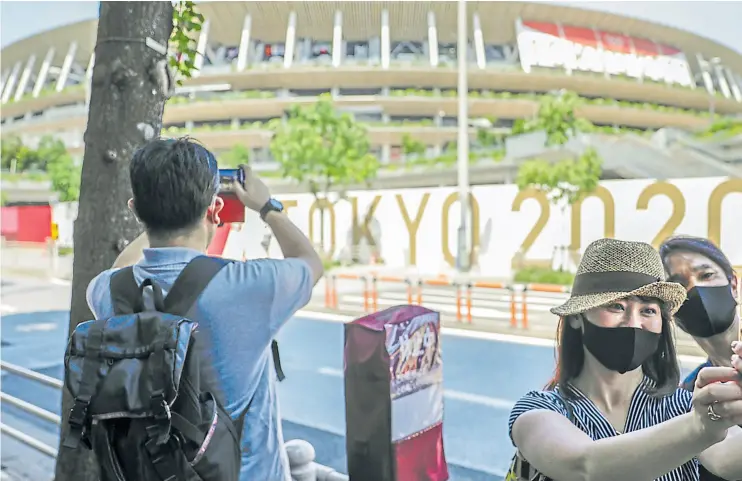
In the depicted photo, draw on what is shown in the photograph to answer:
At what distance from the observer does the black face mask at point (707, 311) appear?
206 centimetres

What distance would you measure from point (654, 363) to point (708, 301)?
47cm

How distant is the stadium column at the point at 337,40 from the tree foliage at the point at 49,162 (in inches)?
743

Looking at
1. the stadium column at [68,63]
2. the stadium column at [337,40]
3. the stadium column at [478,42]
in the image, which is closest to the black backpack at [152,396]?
the stadium column at [337,40]

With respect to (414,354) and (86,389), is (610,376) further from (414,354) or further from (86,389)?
(414,354)

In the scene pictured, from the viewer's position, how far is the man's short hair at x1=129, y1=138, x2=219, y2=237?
182 centimetres

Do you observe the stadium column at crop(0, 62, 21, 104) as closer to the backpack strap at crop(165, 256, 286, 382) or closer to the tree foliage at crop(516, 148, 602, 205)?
the tree foliage at crop(516, 148, 602, 205)

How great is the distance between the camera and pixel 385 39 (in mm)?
48750

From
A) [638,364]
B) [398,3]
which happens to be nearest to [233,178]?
[638,364]

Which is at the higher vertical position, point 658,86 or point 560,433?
point 658,86

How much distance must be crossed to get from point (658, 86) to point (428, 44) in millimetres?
17316

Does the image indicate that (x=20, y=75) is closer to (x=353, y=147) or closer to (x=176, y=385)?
(x=353, y=147)

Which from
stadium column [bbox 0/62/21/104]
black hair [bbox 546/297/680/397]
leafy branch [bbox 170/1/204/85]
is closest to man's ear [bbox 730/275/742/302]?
black hair [bbox 546/297/680/397]

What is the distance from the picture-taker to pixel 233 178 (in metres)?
2.09

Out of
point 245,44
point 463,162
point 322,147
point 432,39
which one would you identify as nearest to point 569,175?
point 463,162
